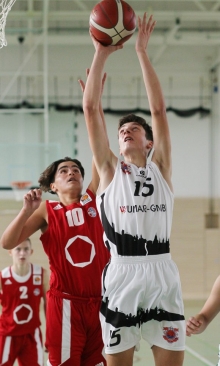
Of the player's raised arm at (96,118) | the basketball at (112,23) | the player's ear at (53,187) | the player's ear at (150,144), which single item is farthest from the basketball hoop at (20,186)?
the player's raised arm at (96,118)

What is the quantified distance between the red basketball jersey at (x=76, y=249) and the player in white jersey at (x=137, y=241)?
688 mm

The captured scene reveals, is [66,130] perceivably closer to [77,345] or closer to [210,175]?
[210,175]

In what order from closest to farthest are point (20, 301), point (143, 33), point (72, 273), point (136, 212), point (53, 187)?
point (136, 212) < point (143, 33) < point (72, 273) < point (53, 187) < point (20, 301)

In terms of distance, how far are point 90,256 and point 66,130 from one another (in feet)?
26.8

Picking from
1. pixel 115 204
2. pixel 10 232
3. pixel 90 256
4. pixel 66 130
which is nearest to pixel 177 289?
pixel 115 204

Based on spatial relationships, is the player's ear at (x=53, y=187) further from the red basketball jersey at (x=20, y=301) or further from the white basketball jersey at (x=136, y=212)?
the red basketball jersey at (x=20, y=301)

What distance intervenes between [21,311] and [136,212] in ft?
9.78

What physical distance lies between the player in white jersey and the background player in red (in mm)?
2488

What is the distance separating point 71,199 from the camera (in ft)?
14.1

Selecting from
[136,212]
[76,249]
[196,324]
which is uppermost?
[136,212]

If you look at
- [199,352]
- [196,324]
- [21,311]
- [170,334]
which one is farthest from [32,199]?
[199,352]

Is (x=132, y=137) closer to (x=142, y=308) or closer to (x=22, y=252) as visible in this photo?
(x=142, y=308)

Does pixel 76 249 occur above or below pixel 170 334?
above

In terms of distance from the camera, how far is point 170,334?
3143mm
